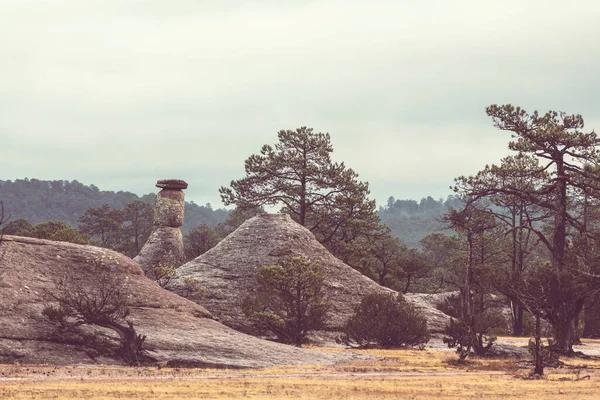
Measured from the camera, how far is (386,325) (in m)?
37.2

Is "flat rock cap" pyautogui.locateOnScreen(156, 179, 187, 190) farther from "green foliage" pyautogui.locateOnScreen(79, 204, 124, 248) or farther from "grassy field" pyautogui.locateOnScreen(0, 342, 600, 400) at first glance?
"green foliage" pyautogui.locateOnScreen(79, 204, 124, 248)

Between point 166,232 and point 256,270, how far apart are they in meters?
12.7

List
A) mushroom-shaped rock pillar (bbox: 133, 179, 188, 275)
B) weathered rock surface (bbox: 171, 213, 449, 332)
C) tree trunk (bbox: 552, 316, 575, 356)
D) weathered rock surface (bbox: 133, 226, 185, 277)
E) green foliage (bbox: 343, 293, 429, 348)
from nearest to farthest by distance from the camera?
tree trunk (bbox: 552, 316, 575, 356)
green foliage (bbox: 343, 293, 429, 348)
weathered rock surface (bbox: 171, 213, 449, 332)
weathered rock surface (bbox: 133, 226, 185, 277)
mushroom-shaped rock pillar (bbox: 133, 179, 188, 275)

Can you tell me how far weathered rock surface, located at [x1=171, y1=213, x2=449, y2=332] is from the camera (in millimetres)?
42781

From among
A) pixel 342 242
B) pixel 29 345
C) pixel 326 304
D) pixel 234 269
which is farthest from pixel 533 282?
pixel 342 242

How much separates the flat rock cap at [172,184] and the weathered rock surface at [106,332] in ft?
79.5

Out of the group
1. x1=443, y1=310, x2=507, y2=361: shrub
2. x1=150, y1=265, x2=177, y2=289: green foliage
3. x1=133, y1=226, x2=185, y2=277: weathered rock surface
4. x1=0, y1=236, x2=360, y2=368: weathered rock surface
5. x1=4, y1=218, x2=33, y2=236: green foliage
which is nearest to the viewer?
x1=0, y1=236, x2=360, y2=368: weathered rock surface

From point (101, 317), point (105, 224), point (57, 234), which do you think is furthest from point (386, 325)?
point (105, 224)

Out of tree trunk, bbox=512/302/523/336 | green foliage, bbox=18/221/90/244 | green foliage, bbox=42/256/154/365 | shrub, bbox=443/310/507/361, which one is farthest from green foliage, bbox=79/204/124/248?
green foliage, bbox=42/256/154/365

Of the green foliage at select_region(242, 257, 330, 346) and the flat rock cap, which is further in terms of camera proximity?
the flat rock cap

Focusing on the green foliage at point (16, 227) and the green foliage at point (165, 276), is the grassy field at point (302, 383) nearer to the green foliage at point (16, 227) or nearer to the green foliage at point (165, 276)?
the green foliage at point (165, 276)

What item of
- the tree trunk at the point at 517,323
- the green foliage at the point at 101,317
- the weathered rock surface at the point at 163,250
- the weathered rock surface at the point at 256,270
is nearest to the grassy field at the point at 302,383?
the green foliage at the point at 101,317

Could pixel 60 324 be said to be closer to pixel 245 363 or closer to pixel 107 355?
pixel 107 355

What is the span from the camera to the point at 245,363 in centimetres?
2678
